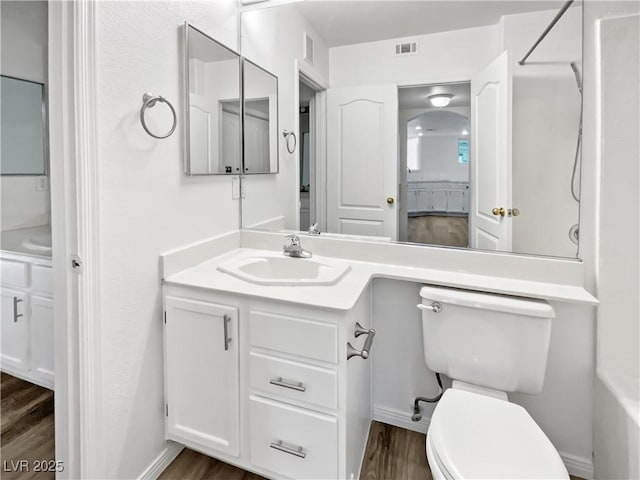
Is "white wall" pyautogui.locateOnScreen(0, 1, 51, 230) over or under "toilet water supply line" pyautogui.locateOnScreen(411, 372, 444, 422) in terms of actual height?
over

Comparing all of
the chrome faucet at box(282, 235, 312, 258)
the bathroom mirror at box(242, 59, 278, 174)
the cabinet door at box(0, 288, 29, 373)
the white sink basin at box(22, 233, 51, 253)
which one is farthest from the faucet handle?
the cabinet door at box(0, 288, 29, 373)

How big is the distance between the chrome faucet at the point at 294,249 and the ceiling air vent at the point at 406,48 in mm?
996

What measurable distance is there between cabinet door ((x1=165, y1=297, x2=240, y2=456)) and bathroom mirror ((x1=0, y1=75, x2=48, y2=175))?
1300 millimetres

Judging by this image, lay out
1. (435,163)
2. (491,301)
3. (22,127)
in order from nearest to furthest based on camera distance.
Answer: (491,301) < (435,163) < (22,127)

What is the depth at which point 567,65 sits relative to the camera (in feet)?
4.63

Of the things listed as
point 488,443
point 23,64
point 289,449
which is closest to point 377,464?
point 289,449

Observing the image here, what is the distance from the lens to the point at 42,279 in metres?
1.89

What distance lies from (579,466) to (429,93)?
173cm

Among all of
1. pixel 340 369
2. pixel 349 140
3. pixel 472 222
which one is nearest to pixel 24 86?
pixel 349 140

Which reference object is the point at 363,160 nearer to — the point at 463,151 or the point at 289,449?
the point at 463,151

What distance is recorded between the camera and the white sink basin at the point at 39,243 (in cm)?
185

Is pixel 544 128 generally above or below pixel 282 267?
above

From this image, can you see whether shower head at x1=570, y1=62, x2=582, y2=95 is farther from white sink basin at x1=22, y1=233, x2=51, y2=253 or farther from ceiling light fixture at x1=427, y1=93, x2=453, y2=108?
white sink basin at x1=22, y1=233, x2=51, y2=253

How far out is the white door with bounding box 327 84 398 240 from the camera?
1.73 metres
